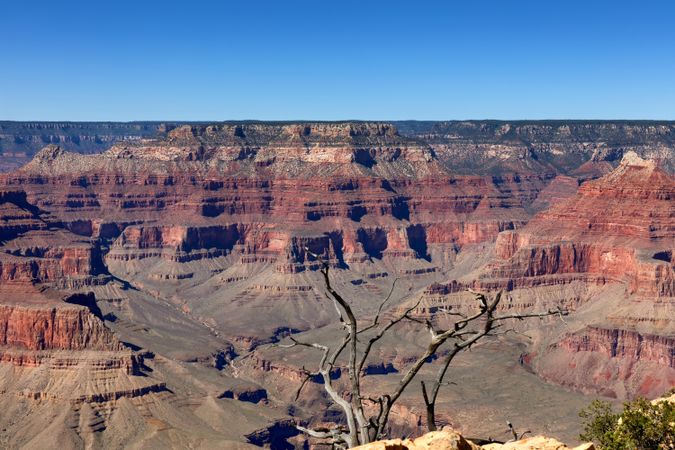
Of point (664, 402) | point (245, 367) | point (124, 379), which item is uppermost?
point (664, 402)

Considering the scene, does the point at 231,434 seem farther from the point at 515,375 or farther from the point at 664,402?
the point at 664,402

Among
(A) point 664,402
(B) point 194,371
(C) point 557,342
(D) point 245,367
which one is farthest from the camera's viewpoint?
(D) point 245,367

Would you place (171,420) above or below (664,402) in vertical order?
below

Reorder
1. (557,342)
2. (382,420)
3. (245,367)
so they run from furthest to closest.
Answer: (245,367) < (557,342) < (382,420)

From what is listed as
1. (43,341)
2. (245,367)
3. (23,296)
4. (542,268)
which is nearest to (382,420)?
(43,341)

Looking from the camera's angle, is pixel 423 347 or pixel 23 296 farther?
pixel 423 347

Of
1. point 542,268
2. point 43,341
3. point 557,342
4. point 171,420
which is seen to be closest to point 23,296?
point 43,341

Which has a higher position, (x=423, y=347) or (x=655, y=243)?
(x=655, y=243)

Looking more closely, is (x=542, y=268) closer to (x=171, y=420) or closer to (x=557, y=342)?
(x=557, y=342)

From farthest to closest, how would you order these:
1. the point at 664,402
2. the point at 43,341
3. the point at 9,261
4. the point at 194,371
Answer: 1. the point at 9,261
2. the point at 194,371
3. the point at 43,341
4. the point at 664,402
